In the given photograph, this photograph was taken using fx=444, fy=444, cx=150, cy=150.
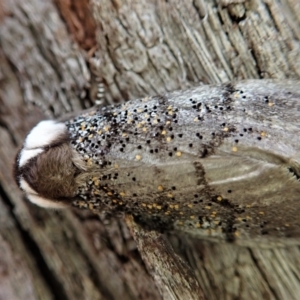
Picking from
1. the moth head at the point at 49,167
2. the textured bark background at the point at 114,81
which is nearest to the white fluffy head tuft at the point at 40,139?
the moth head at the point at 49,167

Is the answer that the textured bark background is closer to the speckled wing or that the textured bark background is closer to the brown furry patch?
the speckled wing

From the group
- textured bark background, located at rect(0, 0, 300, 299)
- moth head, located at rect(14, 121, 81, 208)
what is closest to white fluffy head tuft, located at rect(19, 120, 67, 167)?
moth head, located at rect(14, 121, 81, 208)

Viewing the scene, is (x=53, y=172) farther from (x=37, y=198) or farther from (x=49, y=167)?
(x=37, y=198)

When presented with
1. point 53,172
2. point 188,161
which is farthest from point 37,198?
point 188,161

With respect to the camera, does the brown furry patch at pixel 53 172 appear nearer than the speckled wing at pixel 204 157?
No

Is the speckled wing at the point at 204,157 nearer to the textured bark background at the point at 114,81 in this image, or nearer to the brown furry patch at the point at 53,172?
the brown furry patch at the point at 53,172

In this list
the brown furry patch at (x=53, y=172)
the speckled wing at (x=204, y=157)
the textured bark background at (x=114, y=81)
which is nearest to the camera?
the speckled wing at (x=204, y=157)

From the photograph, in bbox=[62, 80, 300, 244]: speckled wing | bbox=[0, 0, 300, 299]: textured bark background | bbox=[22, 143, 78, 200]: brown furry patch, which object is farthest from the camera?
bbox=[0, 0, 300, 299]: textured bark background
